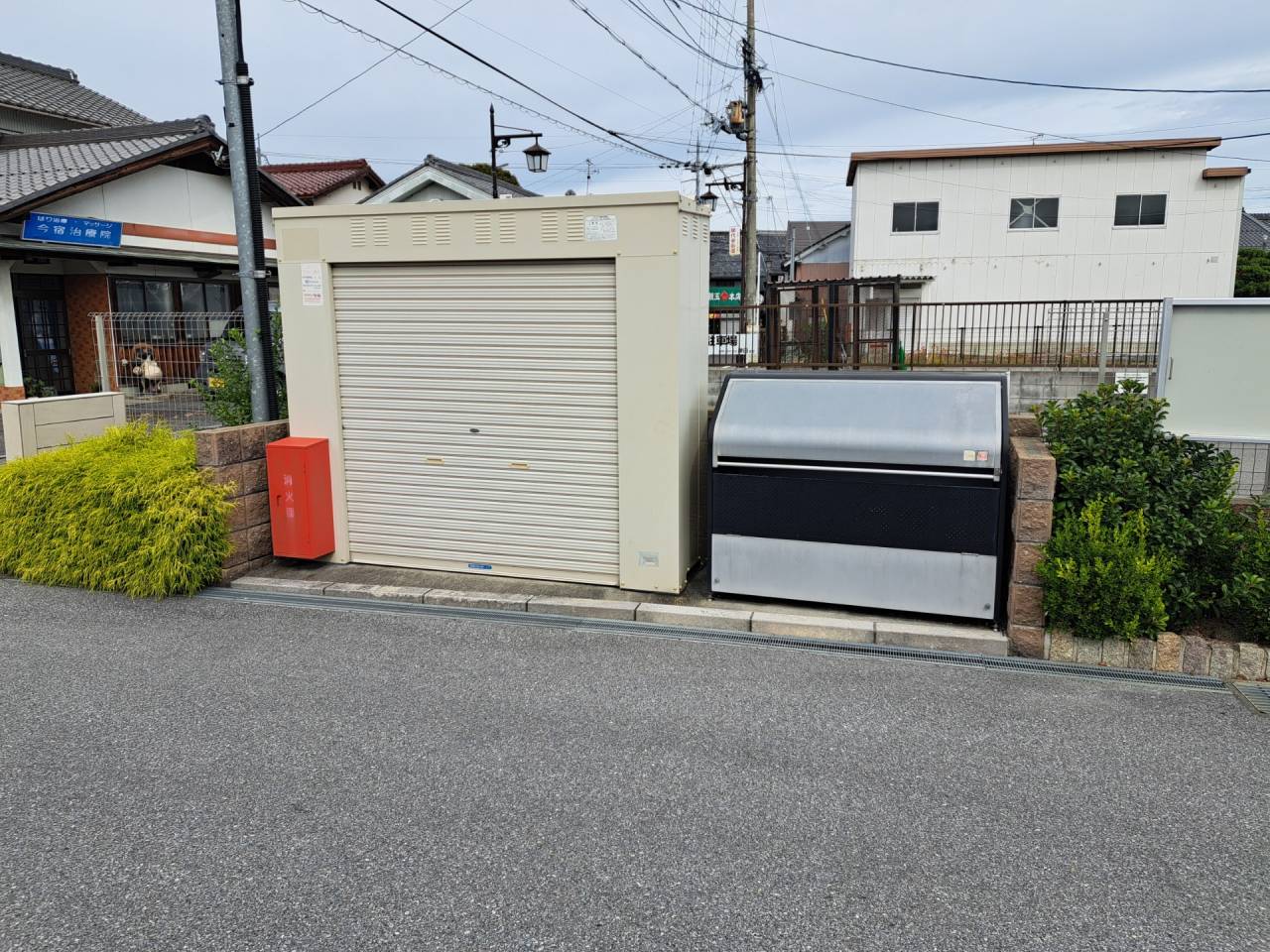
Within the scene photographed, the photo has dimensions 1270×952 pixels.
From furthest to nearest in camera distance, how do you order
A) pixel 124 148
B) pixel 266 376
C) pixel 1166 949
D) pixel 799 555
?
pixel 124 148, pixel 266 376, pixel 799 555, pixel 1166 949

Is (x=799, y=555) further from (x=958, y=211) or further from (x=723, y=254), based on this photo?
(x=723, y=254)

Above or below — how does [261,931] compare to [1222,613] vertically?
below

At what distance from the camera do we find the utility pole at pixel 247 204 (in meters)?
6.73

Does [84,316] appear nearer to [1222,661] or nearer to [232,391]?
[232,391]

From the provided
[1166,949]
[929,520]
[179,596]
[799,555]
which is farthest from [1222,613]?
[179,596]

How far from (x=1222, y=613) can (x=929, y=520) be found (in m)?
1.66

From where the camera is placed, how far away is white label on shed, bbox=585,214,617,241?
229 inches

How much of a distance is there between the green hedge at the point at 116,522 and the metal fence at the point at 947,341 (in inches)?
407

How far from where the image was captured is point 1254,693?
4480 mm

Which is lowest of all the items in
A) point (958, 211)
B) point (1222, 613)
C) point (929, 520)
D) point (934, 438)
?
point (1222, 613)

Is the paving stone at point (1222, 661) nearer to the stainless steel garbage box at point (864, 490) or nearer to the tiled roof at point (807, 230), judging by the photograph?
the stainless steel garbage box at point (864, 490)

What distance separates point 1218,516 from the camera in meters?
4.92

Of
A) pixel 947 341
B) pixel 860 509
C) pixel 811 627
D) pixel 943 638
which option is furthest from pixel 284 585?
pixel 947 341

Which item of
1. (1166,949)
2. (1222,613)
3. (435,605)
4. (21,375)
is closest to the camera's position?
(1166,949)
